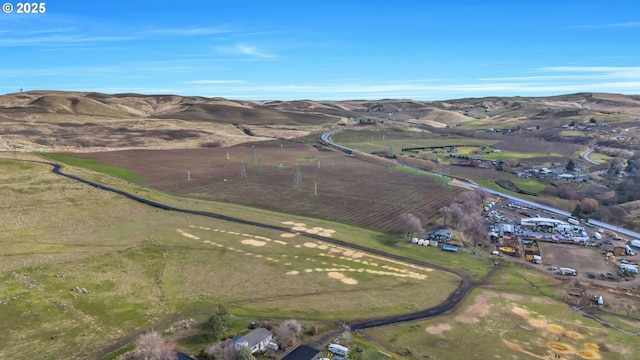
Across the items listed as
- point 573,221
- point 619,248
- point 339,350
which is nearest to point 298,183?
point 573,221

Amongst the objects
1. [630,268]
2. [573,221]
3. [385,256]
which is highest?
[385,256]

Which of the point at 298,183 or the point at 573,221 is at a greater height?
the point at 298,183

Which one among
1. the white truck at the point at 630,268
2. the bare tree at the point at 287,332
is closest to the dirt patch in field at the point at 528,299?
the white truck at the point at 630,268

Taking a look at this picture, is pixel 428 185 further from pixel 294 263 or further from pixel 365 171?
pixel 294 263

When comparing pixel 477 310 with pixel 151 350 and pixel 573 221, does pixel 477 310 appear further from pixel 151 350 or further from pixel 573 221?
pixel 573 221

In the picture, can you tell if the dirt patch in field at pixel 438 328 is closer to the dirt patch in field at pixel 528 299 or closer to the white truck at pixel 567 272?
the dirt patch in field at pixel 528 299

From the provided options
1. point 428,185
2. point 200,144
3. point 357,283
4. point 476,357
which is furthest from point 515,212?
point 200,144
